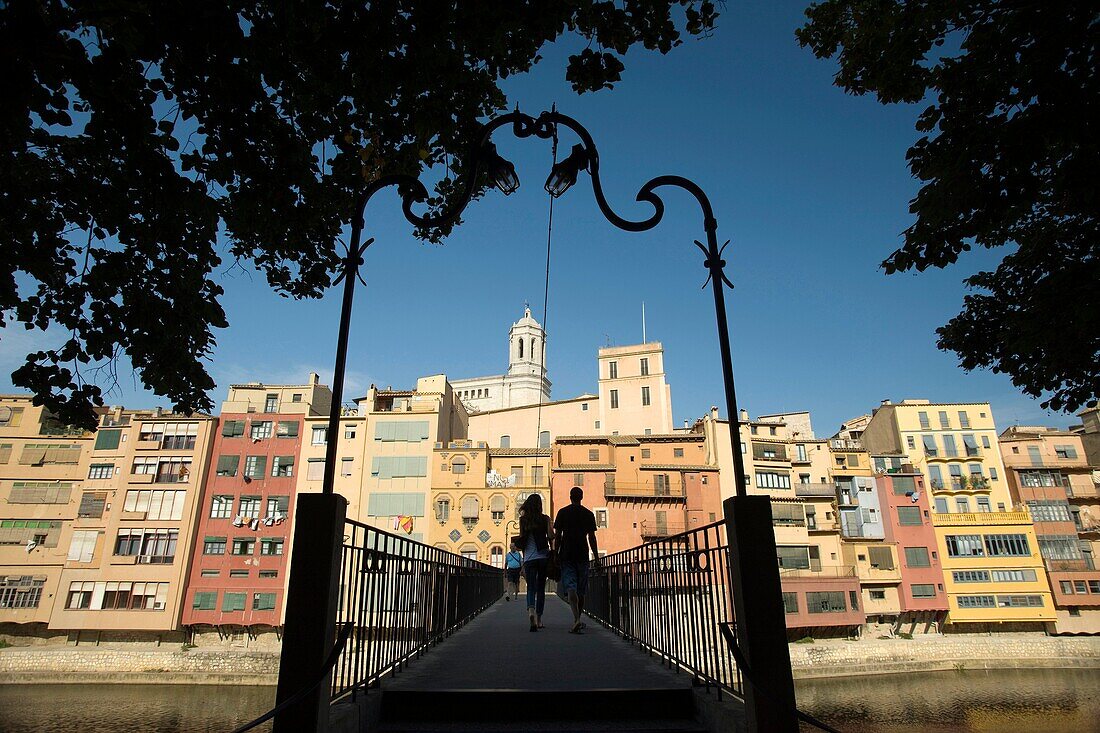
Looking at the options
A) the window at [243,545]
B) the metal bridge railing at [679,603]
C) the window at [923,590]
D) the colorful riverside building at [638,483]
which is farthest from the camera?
the colorful riverside building at [638,483]

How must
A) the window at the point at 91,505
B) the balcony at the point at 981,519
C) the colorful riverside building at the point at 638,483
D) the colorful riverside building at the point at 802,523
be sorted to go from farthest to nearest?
the colorful riverside building at the point at 638,483
the balcony at the point at 981,519
the window at the point at 91,505
the colorful riverside building at the point at 802,523

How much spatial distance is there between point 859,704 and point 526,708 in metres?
37.2

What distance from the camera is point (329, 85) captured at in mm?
6168

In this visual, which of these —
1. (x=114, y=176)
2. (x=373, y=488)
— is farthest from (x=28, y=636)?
(x=114, y=176)

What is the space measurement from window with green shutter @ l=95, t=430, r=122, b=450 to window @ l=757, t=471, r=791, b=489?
4555 centimetres

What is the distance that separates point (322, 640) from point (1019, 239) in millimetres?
10507

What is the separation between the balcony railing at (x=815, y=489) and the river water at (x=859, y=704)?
1222 centimetres

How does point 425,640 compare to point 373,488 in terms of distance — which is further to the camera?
point 373,488

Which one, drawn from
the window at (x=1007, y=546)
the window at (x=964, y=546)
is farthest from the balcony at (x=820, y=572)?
the window at (x=1007, y=546)

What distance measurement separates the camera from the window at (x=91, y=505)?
40.1m

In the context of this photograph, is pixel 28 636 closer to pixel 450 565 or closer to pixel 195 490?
pixel 195 490

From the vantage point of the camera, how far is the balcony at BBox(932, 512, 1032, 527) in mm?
43875

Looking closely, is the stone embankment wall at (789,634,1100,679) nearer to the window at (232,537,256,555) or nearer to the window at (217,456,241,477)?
the window at (232,537,256,555)

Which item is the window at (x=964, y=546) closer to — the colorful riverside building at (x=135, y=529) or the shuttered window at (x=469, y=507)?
the shuttered window at (x=469, y=507)
